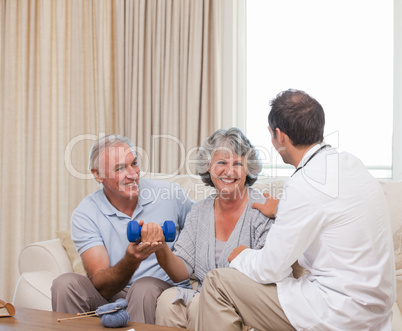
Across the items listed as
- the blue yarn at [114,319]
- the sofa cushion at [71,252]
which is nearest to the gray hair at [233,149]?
the sofa cushion at [71,252]

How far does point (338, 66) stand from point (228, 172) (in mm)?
1591

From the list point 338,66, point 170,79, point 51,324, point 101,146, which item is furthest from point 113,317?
point 338,66

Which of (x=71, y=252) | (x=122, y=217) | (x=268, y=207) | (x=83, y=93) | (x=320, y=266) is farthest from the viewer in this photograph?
(x=83, y=93)

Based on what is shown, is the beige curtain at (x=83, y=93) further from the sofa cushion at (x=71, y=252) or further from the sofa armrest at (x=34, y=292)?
the sofa armrest at (x=34, y=292)

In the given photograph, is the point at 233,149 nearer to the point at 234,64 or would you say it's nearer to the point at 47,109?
the point at 234,64

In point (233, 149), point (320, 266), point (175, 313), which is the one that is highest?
point (233, 149)

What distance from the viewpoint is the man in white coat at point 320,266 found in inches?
64.6

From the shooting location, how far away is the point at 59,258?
2516 millimetres

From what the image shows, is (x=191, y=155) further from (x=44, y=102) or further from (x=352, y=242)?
(x=352, y=242)

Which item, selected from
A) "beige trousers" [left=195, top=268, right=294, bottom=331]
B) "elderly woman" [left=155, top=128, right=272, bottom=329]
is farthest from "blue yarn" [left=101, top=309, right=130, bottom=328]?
"elderly woman" [left=155, top=128, right=272, bottom=329]

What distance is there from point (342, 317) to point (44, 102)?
10.5 ft

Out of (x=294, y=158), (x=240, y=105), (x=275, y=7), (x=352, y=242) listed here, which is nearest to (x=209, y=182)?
(x=294, y=158)

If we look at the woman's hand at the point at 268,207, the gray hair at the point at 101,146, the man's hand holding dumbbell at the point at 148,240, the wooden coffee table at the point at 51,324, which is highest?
the gray hair at the point at 101,146

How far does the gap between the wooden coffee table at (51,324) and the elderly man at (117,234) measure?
21 cm
